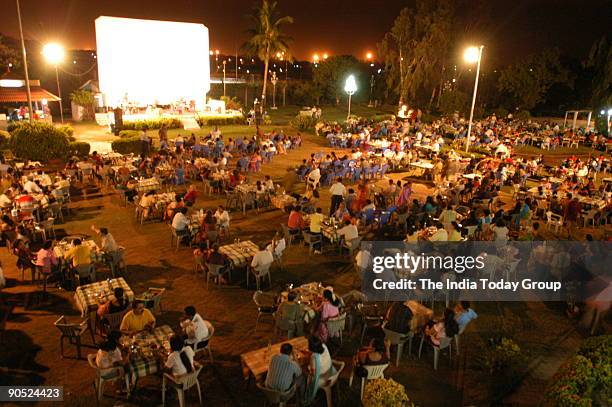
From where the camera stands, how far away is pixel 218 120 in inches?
1347

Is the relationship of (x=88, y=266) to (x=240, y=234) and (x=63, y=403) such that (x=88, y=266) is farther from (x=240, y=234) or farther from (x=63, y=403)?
(x=240, y=234)

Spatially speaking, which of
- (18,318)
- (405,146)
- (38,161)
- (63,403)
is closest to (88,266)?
(18,318)

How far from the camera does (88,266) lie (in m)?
8.73

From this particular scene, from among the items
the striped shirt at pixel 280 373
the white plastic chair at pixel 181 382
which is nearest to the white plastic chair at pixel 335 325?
the striped shirt at pixel 280 373

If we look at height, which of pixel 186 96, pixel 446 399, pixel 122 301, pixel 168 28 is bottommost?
pixel 446 399

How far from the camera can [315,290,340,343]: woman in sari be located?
7.01 meters

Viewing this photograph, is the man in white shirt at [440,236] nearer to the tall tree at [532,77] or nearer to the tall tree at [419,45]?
the tall tree at [419,45]

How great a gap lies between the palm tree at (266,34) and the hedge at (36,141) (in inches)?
913

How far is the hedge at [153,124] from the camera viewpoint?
29156mm

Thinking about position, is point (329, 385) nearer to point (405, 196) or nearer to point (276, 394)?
point (276, 394)

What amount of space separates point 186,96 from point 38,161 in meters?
19.7

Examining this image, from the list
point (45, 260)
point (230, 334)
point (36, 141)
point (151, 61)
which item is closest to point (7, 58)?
point (151, 61)

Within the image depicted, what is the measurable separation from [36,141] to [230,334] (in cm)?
1461

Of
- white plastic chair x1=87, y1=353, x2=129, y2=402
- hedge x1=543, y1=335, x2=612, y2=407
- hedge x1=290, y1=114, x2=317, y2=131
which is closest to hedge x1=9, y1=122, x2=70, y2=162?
white plastic chair x1=87, y1=353, x2=129, y2=402
